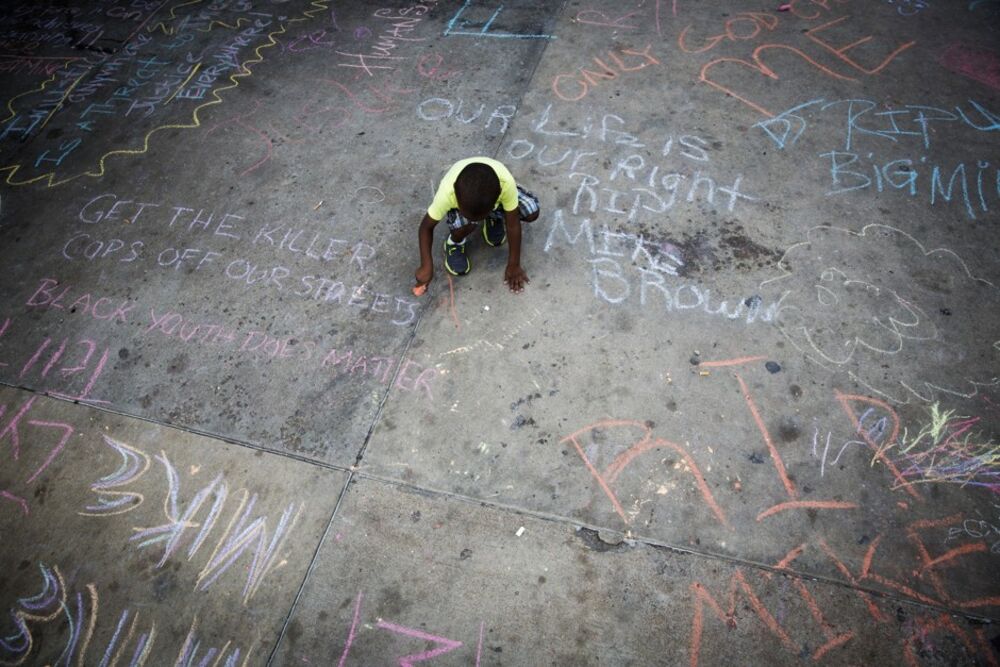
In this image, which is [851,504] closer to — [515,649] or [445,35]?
[515,649]

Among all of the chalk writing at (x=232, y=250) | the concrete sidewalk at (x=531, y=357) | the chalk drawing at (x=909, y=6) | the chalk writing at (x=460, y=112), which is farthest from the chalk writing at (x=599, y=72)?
the chalk drawing at (x=909, y=6)

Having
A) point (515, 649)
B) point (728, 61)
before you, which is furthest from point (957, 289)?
point (515, 649)

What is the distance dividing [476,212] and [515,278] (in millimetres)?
610

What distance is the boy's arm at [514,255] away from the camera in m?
2.86

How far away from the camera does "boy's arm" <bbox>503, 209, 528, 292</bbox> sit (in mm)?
2857

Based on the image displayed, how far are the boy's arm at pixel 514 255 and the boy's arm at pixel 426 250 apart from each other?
40 cm

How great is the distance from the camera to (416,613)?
2.24 metres

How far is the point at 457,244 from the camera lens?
313cm

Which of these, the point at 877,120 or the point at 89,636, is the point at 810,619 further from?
the point at 877,120

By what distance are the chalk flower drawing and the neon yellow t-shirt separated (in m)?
1.57

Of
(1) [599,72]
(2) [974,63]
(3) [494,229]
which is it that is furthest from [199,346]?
(2) [974,63]

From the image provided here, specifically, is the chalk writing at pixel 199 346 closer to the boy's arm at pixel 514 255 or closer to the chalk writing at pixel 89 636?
the boy's arm at pixel 514 255

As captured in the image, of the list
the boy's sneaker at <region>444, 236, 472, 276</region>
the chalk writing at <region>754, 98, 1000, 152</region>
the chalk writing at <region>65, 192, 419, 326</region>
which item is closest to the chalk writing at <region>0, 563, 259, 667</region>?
the chalk writing at <region>65, 192, 419, 326</region>

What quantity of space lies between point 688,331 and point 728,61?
8.89 ft
